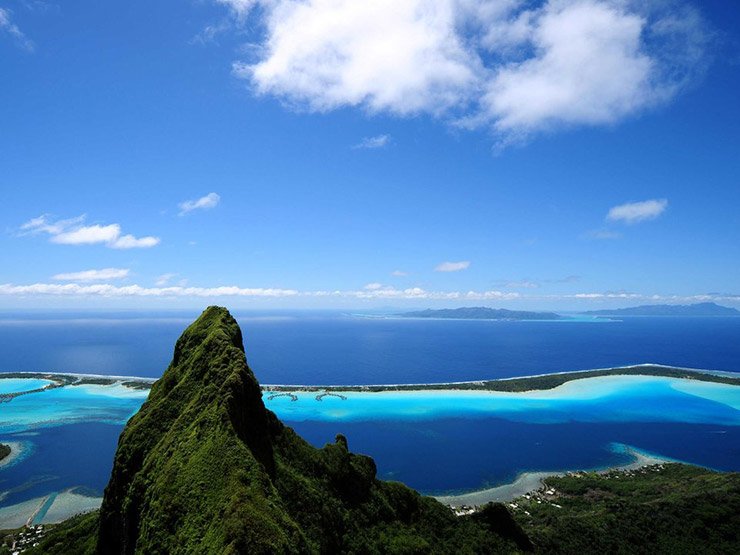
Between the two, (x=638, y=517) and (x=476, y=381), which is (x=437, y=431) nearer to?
(x=638, y=517)

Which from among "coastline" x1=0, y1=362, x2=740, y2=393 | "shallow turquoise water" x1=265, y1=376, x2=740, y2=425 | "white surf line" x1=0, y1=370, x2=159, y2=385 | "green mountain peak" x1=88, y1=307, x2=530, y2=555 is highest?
"green mountain peak" x1=88, y1=307, x2=530, y2=555

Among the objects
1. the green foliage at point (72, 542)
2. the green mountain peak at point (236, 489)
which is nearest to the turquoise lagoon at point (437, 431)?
the green foliage at point (72, 542)

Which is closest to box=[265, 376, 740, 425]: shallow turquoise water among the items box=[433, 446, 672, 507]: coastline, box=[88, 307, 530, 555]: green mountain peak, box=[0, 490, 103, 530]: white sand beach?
box=[433, 446, 672, 507]: coastline

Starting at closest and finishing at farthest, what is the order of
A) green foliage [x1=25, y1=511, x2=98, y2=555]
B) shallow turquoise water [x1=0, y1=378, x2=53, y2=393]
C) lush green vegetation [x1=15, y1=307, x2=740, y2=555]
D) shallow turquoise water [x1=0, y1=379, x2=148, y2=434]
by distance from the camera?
lush green vegetation [x1=15, y1=307, x2=740, y2=555] < green foliage [x1=25, y1=511, x2=98, y2=555] < shallow turquoise water [x1=0, y1=379, x2=148, y2=434] < shallow turquoise water [x1=0, y1=378, x2=53, y2=393]

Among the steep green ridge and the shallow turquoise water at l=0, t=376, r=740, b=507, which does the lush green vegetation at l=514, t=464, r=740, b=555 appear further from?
the shallow turquoise water at l=0, t=376, r=740, b=507

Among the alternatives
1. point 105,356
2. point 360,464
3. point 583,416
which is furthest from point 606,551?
point 105,356

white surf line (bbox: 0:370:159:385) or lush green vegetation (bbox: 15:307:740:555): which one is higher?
lush green vegetation (bbox: 15:307:740:555)
